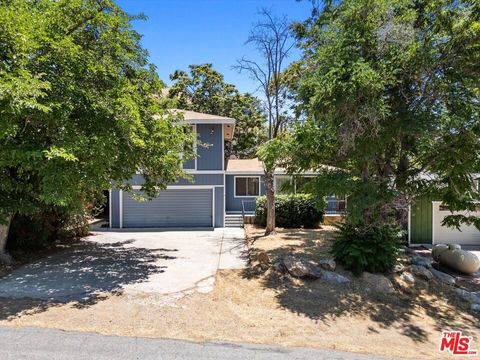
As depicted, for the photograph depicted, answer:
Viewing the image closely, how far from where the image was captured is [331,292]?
709 centimetres

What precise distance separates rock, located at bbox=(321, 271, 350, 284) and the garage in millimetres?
9543

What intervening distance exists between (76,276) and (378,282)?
277 inches

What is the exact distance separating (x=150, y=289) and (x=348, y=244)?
4.72 meters

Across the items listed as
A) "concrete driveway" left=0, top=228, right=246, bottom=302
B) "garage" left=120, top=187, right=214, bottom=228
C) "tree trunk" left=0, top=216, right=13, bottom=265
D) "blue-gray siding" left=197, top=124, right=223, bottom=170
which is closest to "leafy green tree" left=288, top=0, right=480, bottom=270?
"concrete driveway" left=0, top=228, right=246, bottom=302

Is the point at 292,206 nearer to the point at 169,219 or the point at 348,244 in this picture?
the point at 169,219

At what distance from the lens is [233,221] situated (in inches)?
680

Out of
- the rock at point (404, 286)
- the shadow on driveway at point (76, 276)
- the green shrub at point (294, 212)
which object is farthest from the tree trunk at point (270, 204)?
the rock at point (404, 286)

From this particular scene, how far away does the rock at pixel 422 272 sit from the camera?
8.16 m

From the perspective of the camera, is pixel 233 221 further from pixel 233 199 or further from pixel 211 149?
pixel 211 149

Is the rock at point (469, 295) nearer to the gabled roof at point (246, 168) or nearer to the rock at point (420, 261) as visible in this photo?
the rock at point (420, 261)

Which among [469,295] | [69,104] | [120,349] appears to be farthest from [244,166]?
[120,349]

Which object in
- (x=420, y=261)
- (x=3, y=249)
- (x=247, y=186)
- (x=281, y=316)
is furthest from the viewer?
(x=247, y=186)

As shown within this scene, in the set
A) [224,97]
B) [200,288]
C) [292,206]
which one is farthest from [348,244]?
[224,97]

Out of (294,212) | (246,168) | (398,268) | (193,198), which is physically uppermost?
(246,168)
